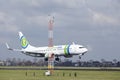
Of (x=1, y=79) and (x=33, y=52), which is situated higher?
(x=33, y=52)

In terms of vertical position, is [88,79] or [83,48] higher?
[83,48]

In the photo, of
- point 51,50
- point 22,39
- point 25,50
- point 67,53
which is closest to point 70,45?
point 67,53

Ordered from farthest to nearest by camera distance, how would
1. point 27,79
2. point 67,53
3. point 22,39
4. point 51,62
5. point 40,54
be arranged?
1. point 22,39
2. point 40,54
3. point 67,53
4. point 51,62
5. point 27,79

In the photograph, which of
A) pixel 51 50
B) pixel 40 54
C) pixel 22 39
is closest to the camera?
pixel 51 50

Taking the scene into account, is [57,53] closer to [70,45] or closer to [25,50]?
[70,45]

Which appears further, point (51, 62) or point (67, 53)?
point (67, 53)

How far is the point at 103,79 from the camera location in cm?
8225

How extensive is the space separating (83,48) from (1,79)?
7613 cm

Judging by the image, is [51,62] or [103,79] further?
[51,62]

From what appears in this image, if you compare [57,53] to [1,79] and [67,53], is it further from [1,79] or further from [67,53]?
[1,79]

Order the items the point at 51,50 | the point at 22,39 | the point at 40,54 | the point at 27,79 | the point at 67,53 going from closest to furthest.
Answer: the point at 27,79 → the point at 51,50 → the point at 67,53 → the point at 40,54 → the point at 22,39

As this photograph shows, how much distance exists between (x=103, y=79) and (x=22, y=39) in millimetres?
110133

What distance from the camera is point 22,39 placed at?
620ft

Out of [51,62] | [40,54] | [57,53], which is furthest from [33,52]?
[51,62]
